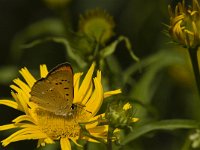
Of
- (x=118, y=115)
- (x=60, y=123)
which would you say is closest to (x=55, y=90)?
(x=60, y=123)

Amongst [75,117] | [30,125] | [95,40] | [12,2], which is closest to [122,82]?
[95,40]

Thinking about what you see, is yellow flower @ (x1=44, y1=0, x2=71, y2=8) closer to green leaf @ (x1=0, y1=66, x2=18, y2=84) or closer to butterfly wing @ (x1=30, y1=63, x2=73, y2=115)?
green leaf @ (x1=0, y1=66, x2=18, y2=84)

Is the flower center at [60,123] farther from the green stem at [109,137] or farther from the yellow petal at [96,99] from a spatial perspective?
the green stem at [109,137]

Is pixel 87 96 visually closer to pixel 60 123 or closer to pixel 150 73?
pixel 60 123

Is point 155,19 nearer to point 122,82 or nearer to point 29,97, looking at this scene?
point 122,82

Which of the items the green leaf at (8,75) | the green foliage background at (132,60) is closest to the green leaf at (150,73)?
the green foliage background at (132,60)

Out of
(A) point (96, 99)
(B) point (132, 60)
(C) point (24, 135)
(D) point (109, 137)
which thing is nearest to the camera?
(D) point (109, 137)
